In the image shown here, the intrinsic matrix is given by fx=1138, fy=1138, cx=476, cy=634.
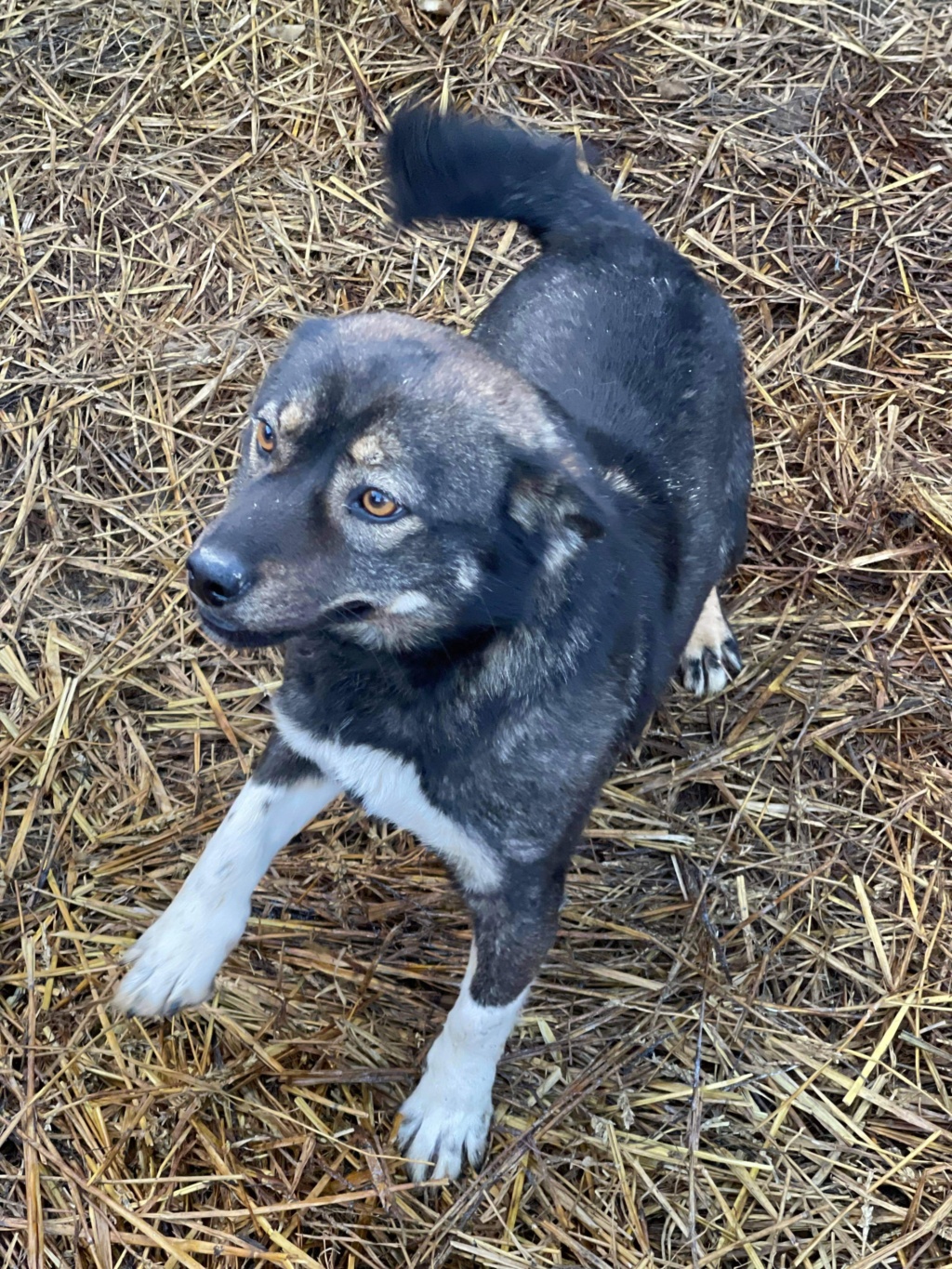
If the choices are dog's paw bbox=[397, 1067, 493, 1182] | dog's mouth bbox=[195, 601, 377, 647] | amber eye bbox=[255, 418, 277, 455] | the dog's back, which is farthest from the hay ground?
amber eye bbox=[255, 418, 277, 455]

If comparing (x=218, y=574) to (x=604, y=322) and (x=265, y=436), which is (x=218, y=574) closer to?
(x=265, y=436)

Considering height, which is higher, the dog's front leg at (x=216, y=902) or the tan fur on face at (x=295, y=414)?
the tan fur on face at (x=295, y=414)

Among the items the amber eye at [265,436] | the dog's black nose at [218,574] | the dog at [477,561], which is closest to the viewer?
the dog's black nose at [218,574]

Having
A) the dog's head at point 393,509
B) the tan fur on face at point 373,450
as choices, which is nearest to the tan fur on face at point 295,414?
the dog's head at point 393,509

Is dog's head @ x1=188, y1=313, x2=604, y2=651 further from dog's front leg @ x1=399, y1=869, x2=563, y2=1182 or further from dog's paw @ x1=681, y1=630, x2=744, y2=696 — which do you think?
dog's paw @ x1=681, y1=630, x2=744, y2=696

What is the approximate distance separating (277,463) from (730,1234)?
6.51 feet

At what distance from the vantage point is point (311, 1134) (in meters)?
2.56

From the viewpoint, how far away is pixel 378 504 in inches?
80.4

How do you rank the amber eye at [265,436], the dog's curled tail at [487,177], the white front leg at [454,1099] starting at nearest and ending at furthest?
the amber eye at [265,436]
the white front leg at [454,1099]
the dog's curled tail at [487,177]

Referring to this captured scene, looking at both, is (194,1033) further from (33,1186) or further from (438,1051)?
(438,1051)

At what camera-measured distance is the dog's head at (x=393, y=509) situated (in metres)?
2.02

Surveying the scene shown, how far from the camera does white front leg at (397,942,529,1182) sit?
247cm

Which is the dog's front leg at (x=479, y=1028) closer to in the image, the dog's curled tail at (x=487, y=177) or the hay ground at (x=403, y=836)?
the hay ground at (x=403, y=836)

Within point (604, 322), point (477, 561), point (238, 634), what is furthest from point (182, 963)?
point (604, 322)
